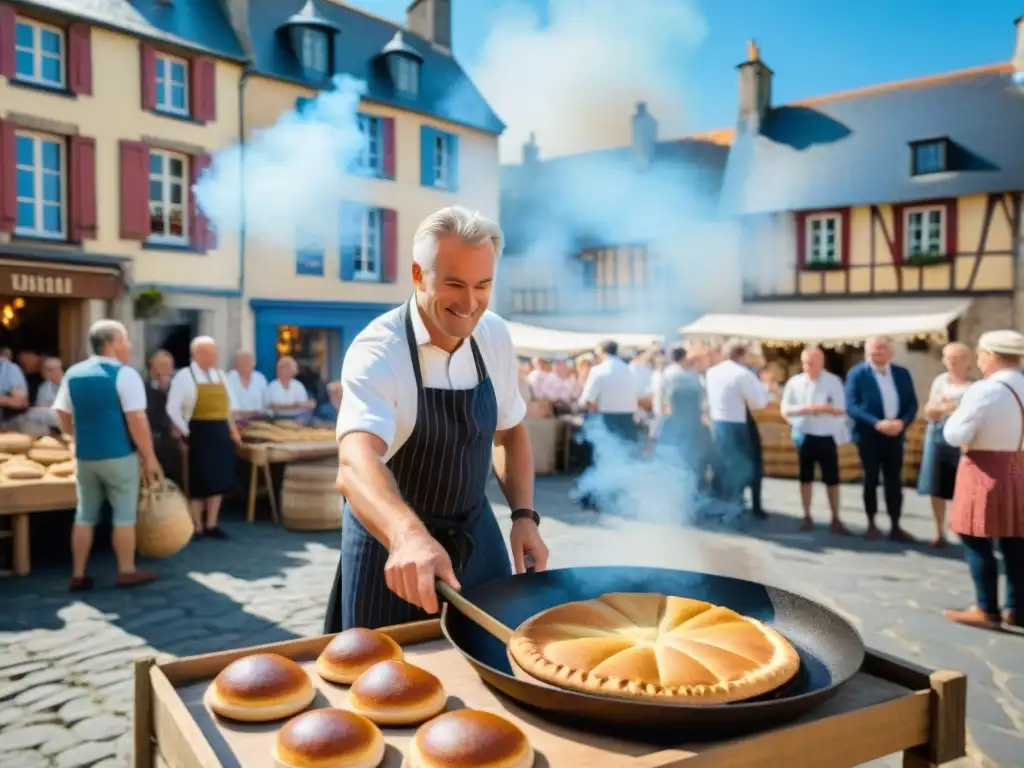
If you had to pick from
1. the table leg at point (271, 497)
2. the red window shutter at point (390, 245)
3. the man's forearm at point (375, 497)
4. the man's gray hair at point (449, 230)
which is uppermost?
the red window shutter at point (390, 245)

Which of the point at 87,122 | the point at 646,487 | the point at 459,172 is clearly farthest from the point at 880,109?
the point at 87,122

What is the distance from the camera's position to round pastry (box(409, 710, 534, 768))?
117cm

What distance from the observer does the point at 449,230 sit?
1.93 m

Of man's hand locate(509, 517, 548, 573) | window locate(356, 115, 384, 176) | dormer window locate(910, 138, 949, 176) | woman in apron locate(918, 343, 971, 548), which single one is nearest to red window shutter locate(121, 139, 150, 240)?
window locate(356, 115, 384, 176)

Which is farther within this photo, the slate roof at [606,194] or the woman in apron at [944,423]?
the slate roof at [606,194]

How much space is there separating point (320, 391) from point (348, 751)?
1222 cm

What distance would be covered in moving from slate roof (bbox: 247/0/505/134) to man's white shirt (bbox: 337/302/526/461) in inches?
596

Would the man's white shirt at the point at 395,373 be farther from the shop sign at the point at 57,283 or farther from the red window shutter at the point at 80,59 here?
the red window shutter at the point at 80,59

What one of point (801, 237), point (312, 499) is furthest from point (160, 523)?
point (801, 237)

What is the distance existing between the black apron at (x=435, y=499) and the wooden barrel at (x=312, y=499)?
561 centimetres

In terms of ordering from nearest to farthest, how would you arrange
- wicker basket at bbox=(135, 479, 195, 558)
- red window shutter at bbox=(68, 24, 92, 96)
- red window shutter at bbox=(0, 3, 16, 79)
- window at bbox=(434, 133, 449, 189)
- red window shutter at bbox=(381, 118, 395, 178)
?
wicker basket at bbox=(135, 479, 195, 558)
red window shutter at bbox=(0, 3, 16, 79)
red window shutter at bbox=(68, 24, 92, 96)
red window shutter at bbox=(381, 118, 395, 178)
window at bbox=(434, 133, 449, 189)

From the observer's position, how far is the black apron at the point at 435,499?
220 centimetres

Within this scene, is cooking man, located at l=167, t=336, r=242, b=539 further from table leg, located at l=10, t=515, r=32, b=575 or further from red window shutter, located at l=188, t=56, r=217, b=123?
red window shutter, located at l=188, t=56, r=217, b=123

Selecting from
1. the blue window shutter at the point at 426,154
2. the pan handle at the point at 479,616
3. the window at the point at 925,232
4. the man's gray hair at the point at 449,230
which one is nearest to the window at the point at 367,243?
the blue window shutter at the point at 426,154
